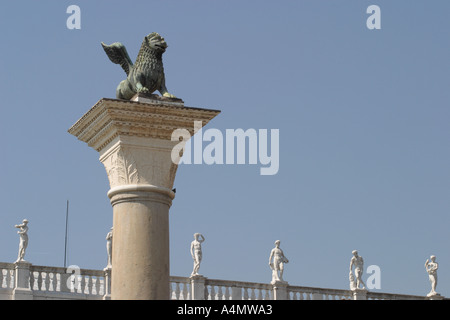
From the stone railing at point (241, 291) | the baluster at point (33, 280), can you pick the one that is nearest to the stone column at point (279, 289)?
the stone railing at point (241, 291)

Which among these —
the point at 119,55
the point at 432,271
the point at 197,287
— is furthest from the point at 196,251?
the point at 119,55

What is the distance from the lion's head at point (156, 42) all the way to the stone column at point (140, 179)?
1110mm

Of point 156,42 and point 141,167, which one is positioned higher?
point 156,42

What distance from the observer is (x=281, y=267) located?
3809 cm

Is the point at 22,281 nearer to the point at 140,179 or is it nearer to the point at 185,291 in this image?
the point at 185,291

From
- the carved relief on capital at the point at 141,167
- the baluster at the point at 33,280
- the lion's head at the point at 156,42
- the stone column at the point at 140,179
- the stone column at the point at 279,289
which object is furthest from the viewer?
the stone column at the point at 279,289

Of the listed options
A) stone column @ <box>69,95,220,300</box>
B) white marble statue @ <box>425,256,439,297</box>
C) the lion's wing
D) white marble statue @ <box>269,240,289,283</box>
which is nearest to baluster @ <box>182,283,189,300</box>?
white marble statue @ <box>269,240,289,283</box>

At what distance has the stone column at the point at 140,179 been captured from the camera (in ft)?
50.4

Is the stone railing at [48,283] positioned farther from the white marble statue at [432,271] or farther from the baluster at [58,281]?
the white marble statue at [432,271]

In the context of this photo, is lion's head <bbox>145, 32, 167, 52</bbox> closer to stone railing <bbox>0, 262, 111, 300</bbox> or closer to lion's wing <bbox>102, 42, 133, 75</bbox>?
lion's wing <bbox>102, 42, 133, 75</bbox>

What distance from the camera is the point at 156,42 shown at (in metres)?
16.8

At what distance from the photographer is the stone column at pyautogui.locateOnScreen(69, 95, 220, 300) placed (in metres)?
15.4

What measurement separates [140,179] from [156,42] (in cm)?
240
